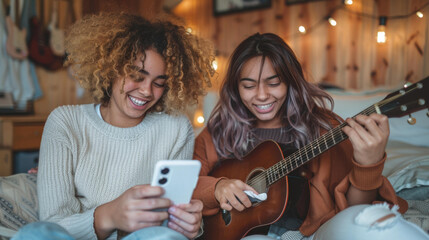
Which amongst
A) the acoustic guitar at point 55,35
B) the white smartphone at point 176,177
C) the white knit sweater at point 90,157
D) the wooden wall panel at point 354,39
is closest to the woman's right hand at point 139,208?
the white smartphone at point 176,177

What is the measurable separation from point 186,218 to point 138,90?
0.53 metres

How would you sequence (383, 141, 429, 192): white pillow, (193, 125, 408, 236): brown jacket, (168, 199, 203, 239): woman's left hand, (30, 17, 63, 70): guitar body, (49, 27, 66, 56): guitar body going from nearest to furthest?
(168, 199, 203, 239): woman's left hand
(193, 125, 408, 236): brown jacket
(383, 141, 429, 192): white pillow
(30, 17, 63, 70): guitar body
(49, 27, 66, 56): guitar body

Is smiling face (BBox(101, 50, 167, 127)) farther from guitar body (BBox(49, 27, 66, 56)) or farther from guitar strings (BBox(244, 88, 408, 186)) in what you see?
guitar body (BBox(49, 27, 66, 56))

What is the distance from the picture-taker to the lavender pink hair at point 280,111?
1420mm

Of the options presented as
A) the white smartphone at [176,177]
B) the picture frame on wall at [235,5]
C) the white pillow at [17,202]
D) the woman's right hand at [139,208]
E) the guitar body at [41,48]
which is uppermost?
the picture frame on wall at [235,5]

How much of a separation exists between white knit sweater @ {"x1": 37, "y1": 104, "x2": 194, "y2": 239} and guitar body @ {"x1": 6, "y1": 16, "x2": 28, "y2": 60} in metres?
2.09

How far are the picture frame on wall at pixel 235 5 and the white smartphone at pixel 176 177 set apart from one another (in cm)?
235

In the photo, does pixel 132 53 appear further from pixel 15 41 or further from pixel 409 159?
pixel 15 41

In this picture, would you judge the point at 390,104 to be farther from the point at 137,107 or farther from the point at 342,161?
the point at 137,107

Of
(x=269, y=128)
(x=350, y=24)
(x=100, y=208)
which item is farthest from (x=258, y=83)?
(x=350, y=24)

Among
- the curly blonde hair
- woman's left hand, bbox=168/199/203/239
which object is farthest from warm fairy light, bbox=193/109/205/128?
woman's left hand, bbox=168/199/203/239

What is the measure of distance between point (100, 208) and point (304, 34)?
84.6 inches

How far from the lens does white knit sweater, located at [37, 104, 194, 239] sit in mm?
1105

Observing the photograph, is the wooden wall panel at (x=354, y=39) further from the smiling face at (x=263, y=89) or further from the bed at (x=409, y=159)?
the smiling face at (x=263, y=89)
